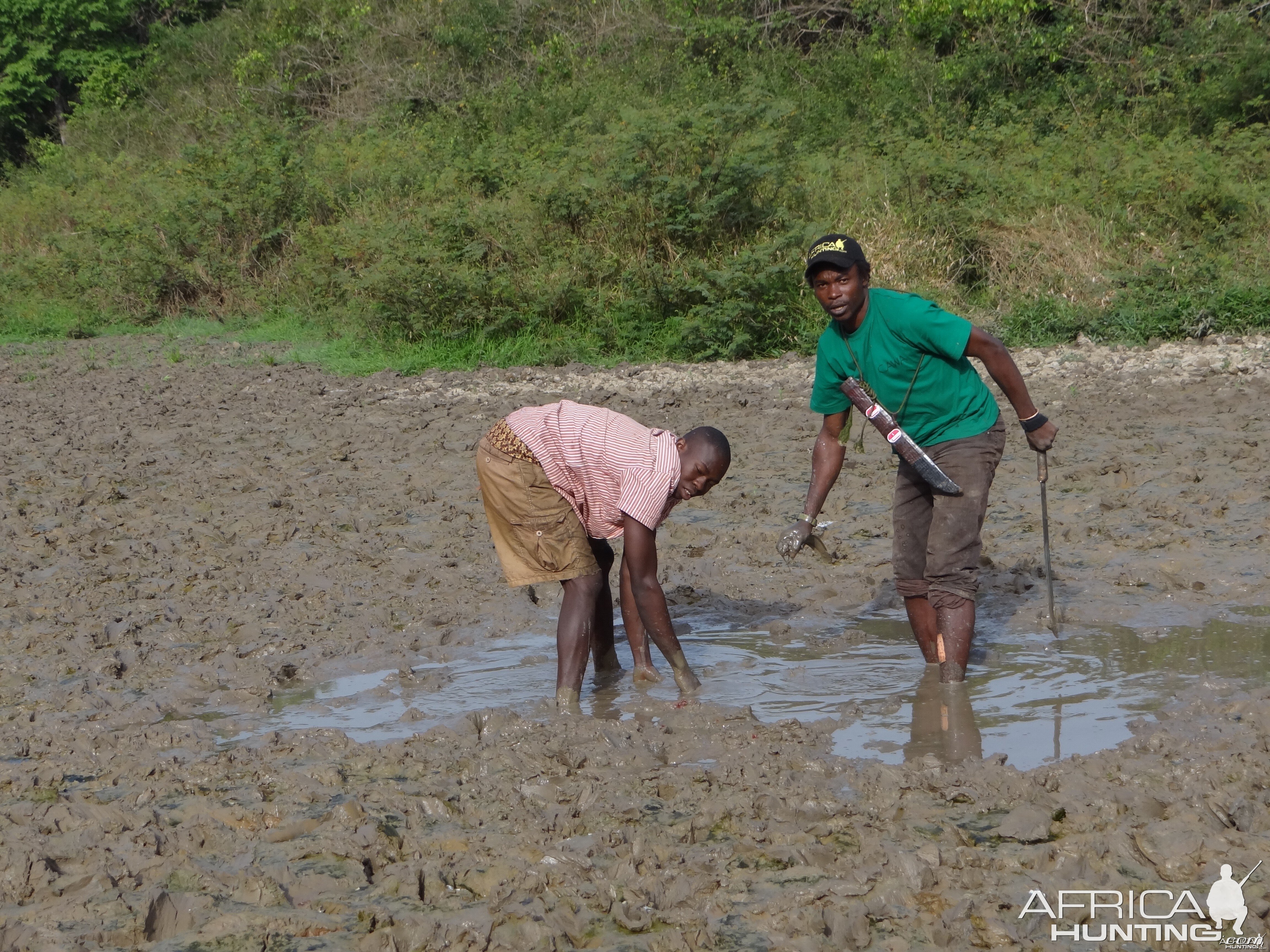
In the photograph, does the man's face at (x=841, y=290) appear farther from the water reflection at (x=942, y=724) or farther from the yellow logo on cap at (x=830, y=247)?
the water reflection at (x=942, y=724)

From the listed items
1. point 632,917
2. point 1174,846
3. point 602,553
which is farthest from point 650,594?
point 1174,846

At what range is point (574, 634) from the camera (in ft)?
14.5

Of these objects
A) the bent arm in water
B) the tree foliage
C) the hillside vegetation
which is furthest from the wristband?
the tree foliage

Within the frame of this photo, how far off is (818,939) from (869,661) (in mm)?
2340

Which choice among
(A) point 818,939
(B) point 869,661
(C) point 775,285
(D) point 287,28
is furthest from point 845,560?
(D) point 287,28

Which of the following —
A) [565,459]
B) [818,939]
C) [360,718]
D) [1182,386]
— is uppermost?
[565,459]

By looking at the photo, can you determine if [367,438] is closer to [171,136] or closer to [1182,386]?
[1182,386]

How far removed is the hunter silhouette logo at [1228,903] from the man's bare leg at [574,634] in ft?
6.93

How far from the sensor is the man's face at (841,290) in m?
4.25

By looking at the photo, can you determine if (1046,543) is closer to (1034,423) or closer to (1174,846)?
(1034,423)

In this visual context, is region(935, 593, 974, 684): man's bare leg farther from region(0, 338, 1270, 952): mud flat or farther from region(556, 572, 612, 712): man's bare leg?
region(556, 572, 612, 712): man's bare leg

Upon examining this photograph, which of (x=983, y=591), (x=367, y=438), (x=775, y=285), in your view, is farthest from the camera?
(x=775, y=285)

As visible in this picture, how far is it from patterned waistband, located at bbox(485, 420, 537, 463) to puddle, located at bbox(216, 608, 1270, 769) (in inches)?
35.8

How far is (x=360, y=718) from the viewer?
15.1ft
